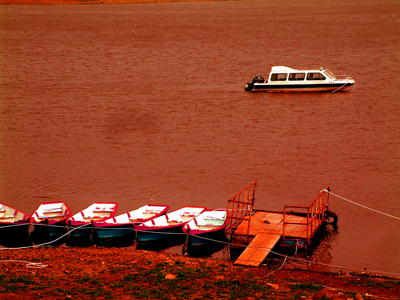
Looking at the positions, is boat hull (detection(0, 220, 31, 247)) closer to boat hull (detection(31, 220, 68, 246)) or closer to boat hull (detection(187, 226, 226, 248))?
boat hull (detection(31, 220, 68, 246))

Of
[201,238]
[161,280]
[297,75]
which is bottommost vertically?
[161,280]

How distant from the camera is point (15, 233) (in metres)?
21.9

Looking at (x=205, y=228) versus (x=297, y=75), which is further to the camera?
(x=297, y=75)

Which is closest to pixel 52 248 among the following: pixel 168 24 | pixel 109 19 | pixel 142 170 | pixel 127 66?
pixel 142 170

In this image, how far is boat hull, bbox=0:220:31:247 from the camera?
21.6 meters

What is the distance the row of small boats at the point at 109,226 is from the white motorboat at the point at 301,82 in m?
29.0

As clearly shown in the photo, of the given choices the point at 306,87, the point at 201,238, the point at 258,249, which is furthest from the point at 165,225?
the point at 306,87

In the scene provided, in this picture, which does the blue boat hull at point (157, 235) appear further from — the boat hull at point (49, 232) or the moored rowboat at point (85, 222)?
the boat hull at point (49, 232)

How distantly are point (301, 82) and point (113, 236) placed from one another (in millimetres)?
32223

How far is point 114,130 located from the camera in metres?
39.9

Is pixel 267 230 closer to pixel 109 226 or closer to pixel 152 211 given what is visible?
pixel 152 211

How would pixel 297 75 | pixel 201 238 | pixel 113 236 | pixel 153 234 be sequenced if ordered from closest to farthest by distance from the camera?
pixel 201 238 → pixel 153 234 → pixel 113 236 → pixel 297 75

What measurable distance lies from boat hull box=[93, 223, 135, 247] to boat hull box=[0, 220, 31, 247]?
9.91 ft

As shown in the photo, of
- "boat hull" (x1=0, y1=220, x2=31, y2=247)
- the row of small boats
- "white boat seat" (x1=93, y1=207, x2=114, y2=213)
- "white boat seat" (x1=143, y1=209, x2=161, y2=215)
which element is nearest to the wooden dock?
the row of small boats
